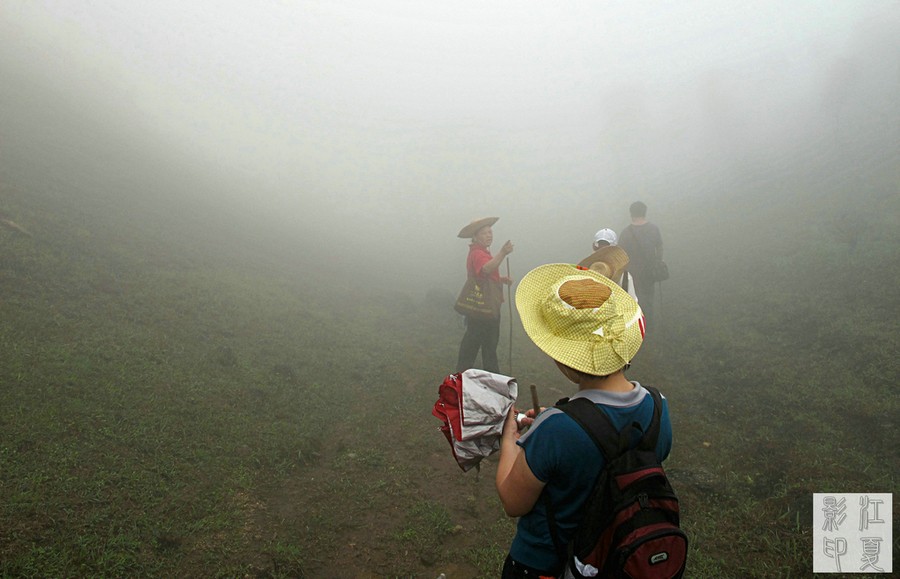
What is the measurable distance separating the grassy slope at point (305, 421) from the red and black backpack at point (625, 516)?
7.94 feet

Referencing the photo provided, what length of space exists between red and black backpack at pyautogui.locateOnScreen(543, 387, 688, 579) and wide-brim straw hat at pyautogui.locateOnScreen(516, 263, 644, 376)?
0.17 meters

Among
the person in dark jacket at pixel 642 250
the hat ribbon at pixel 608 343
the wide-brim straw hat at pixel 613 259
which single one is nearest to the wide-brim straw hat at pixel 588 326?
the hat ribbon at pixel 608 343

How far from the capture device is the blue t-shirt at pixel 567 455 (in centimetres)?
140

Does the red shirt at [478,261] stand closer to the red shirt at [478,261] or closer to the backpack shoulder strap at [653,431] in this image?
the red shirt at [478,261]

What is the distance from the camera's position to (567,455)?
1.40 meters

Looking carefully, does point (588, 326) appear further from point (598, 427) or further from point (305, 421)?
point (305, 421)

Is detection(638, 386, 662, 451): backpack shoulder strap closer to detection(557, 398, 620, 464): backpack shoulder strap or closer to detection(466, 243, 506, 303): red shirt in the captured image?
detection(557, 398, 620, 464): backpack shoulder strap

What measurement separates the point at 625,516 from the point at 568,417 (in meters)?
0.34

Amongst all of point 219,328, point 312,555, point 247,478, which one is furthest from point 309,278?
point 312,555

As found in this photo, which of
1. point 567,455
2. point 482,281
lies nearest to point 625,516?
point 567,455

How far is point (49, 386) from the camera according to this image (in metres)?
4.46

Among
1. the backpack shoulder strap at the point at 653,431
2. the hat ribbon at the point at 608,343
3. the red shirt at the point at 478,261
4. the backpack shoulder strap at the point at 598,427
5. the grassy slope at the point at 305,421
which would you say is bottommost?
the grassy slope at the point at 305,421

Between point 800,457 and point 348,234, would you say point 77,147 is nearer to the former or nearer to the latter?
point 348,234

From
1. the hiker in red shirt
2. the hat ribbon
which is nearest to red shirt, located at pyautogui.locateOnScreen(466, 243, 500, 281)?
the hiker in red shirt
